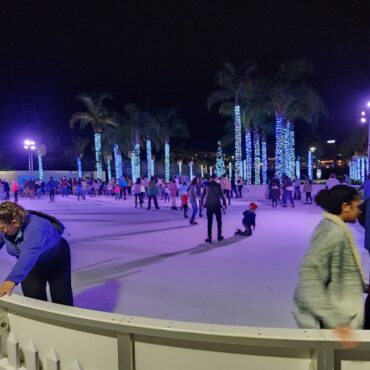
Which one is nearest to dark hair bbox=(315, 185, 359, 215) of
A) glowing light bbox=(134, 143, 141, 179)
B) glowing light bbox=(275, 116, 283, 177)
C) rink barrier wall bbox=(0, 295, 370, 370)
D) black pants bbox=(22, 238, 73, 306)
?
rink barrier wall bbox=(0, 295, 370, 370)

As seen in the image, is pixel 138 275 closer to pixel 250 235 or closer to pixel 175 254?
pixel 175 254

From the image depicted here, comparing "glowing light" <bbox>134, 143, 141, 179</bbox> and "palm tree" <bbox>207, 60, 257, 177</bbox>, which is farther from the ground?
"palm tree" <bbox>207, 60, 257, 177</bbox>

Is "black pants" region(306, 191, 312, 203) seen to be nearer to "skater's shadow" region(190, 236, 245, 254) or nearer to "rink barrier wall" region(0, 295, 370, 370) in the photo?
"skater's shadow" region(190, 236, 245, 254)

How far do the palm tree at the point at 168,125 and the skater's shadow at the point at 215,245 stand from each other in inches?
1277

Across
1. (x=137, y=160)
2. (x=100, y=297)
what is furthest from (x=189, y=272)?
(x=137, y=160)

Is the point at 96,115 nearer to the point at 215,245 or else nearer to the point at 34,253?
the point at 215,245

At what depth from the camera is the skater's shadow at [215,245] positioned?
7764 millimetres

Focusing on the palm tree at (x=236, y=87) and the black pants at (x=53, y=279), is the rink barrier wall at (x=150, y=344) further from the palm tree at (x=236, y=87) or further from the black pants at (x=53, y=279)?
the palm tree at (x=236, y=87)

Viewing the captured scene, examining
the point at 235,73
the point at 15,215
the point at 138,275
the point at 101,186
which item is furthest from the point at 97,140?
the point at 15,215

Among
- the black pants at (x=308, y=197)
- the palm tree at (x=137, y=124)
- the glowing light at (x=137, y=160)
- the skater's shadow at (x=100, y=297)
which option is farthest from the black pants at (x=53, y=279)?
the palm tree at (x=137, y=124)

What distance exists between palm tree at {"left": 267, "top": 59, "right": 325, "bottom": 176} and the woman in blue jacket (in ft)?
75.0

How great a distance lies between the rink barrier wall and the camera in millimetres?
1719

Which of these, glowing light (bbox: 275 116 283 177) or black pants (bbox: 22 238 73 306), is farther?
glowing light (bbox: 275 116 283 177)

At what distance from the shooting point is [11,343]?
92.7 inches
